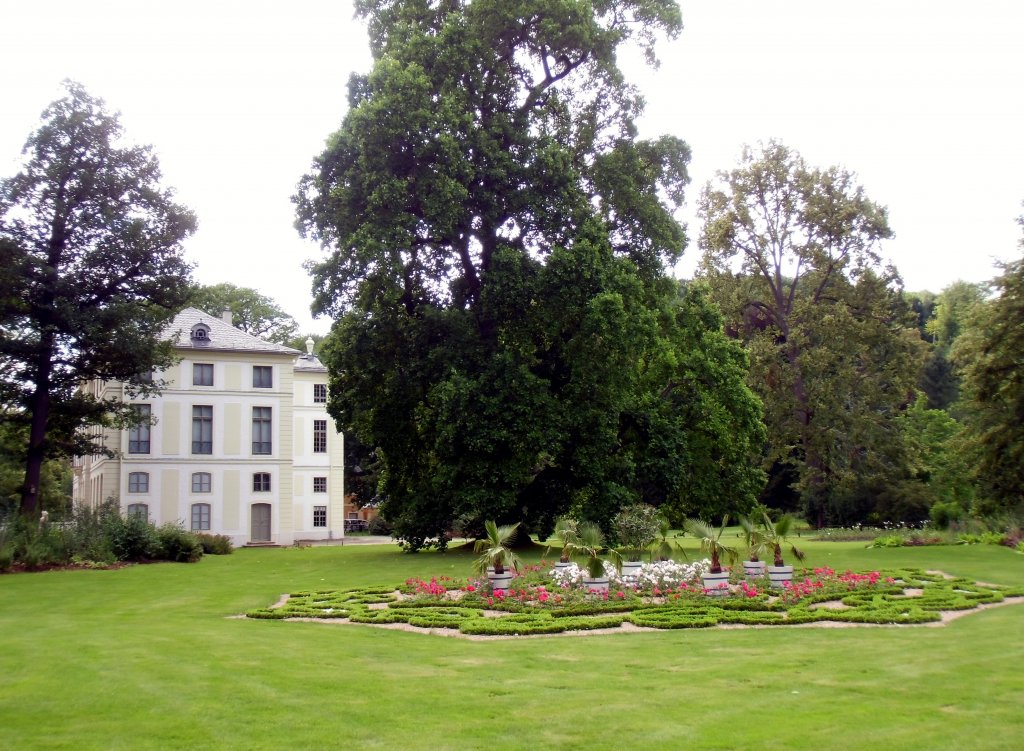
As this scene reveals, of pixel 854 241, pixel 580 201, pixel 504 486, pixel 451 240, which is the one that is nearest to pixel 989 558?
pixel 504 486

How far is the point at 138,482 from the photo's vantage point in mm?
44781

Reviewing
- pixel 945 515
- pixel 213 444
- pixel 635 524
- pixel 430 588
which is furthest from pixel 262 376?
pixel 430 588

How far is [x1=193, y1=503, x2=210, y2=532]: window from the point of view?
4578cm

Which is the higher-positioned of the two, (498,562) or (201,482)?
(201,482)

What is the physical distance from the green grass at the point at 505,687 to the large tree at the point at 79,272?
62.1ft

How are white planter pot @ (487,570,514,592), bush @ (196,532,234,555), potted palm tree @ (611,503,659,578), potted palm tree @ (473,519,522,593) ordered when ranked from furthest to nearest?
1. bush @ (196,532,234,555)
2. potted palm tree @ (611,503,659,578)
3. white planter pot @ (487,570,514,592)
4. potted palm tree @ (473,519,522,593)

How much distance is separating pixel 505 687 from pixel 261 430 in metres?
41.3

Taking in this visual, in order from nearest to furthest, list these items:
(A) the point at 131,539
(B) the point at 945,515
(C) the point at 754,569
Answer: (C) the point at 754,569
(A) the point at 131,539
(B) the point at 945,515

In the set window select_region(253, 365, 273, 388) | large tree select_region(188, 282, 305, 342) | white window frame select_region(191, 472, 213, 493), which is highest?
large tree select_region(188, 282, 305, 342)

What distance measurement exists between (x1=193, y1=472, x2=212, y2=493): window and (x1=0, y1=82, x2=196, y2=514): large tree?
12.8m

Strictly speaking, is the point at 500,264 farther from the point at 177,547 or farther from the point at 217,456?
the point at 217,456

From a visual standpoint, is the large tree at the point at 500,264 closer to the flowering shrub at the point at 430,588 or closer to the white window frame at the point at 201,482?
the flowering shrub at the point at 430,588

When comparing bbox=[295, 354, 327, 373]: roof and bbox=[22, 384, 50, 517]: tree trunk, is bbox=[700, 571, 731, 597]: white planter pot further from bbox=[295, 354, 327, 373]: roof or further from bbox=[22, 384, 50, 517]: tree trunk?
bbox=[295, 354, 327, 373]: roof

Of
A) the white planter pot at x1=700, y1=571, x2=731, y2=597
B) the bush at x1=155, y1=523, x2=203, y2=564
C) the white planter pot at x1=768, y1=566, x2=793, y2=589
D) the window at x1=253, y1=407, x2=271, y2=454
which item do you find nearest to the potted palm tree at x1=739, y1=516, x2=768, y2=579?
the white planter pot at x1=768, y1=566, x2=793, y2=589
